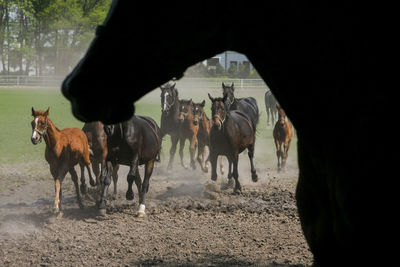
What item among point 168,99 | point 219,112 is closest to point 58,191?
point 219,112

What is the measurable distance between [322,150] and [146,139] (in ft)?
25.7

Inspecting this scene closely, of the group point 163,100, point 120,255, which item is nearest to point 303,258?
point 120,255

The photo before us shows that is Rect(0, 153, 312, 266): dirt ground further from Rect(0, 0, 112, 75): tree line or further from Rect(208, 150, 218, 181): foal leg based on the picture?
Rect(0, 0, 112, 75): tree line

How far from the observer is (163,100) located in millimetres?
13672

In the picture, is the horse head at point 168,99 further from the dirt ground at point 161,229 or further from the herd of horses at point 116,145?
the dirt ground at point 161,229

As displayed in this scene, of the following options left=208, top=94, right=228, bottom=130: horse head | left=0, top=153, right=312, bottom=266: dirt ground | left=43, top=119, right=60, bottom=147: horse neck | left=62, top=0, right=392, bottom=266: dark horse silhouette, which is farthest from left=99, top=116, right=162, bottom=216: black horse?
left=62, top=0, right=392, bottom=266: dark horse silhouette

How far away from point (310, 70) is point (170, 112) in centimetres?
1231

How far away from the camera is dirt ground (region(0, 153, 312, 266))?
22.0ft

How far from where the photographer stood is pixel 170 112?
45.3 feet

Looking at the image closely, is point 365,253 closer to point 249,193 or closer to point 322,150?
point 322,150

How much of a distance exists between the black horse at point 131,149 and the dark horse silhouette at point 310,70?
285 inches

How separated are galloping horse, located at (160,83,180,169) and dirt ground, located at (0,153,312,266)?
258 centimetres

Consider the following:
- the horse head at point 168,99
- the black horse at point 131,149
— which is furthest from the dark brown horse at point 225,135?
the horse head at point 168,99

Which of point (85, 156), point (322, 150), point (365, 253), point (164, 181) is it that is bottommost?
point (164, 181)
